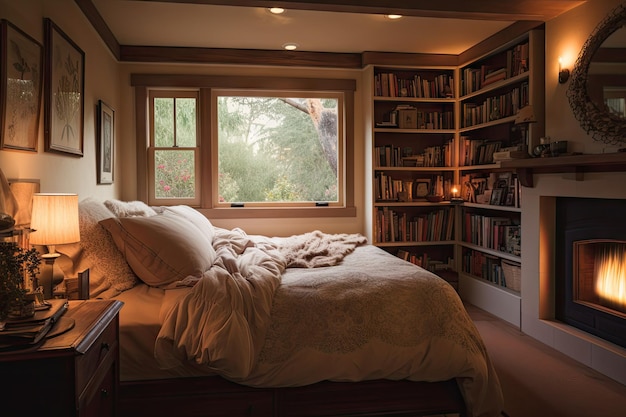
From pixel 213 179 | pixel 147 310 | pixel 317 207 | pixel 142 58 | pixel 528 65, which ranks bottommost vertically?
pixel 147 310

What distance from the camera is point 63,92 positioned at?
2615 millimetres

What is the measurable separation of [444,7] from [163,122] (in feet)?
9.54

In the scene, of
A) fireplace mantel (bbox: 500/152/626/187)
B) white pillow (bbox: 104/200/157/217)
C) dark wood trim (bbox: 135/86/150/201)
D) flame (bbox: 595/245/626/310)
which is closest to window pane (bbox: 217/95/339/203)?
dark wood trim (bbox: 135/86/150/201)

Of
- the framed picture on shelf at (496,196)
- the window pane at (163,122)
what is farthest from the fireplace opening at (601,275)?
the window pane at (163,122)

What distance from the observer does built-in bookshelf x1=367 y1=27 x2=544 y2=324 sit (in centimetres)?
414

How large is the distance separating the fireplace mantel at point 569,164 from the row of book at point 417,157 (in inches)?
49.1

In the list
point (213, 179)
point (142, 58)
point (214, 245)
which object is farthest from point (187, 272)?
point (142, 58)

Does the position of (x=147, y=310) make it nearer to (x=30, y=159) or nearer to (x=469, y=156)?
(x=30, y=159)

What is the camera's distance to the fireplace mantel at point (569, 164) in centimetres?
266

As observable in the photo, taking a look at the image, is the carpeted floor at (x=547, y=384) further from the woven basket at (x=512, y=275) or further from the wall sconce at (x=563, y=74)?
the wall sconce at (x=563, y=74)

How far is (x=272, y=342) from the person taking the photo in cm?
215

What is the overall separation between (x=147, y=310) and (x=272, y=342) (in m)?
0.62

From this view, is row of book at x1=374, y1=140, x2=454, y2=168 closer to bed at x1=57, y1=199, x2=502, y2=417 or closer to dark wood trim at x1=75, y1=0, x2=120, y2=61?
bed at x1=57, y1=199, x2=502, y2=417

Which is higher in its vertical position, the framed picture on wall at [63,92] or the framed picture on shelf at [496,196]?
the framed picture on wall at [63,92]
